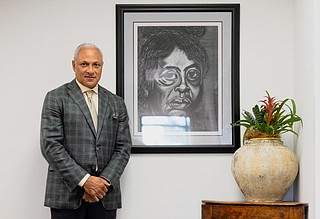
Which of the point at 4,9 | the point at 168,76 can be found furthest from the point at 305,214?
the point at 4,9

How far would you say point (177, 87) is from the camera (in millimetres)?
4613

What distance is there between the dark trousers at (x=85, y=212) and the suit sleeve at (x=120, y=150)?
0.65 feet

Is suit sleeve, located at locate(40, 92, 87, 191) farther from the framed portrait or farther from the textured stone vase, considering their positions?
the textured stone vase

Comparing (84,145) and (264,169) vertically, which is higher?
(84,145)

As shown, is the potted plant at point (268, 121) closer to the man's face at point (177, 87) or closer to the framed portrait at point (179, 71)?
the framed portrait at point (179, 71)

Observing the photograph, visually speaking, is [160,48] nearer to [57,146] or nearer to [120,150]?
[120,150]

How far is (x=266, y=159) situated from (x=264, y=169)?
0.20 ft

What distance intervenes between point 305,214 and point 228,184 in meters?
0.82

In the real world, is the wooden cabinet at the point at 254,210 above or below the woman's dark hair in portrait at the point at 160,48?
below

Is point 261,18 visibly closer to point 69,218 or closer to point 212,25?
point 212,25

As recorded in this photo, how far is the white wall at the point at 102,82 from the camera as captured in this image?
4582 mm

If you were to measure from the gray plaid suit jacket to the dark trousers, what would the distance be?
4 cm

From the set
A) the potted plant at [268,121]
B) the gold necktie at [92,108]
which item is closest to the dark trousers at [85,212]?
A: the gold necktie at [92,108]

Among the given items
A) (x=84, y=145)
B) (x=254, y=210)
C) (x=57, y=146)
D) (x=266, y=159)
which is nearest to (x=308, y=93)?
(x=266, y=159)
